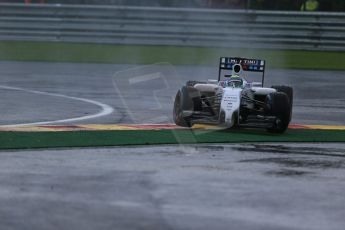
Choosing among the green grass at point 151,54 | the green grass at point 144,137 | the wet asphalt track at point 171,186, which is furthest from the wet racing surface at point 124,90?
the green grass at point 144,137

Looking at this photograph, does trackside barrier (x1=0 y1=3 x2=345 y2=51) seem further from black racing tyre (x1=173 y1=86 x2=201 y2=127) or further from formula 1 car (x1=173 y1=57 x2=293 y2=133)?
black racing tyre (x1=173 y1=86 x2=201 y2=127)

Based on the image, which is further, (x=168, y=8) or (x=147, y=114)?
(x=168, y=8)

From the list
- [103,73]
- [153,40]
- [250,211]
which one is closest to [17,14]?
[153,40]

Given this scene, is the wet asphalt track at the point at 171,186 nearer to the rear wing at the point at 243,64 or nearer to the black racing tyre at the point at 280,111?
the black racing tyre at the point at 280,111

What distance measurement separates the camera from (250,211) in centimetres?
684

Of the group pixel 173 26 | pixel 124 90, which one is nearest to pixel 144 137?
pixel 124 90

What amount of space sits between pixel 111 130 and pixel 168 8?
16.1 metres

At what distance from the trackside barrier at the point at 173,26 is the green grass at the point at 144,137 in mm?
14648

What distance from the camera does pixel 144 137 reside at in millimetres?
10758

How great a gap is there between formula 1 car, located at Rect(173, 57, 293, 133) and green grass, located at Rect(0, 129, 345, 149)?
0.55 ft

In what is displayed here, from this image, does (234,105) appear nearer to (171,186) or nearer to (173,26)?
(171,186)

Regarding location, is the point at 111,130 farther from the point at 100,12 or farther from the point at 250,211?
the point at 100,12

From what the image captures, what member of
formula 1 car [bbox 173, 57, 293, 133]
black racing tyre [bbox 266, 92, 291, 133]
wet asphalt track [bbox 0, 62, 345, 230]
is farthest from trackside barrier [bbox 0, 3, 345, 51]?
black racing tyre [bbox 266, 92, 291, 133]

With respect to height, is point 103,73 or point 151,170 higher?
point 151,170
